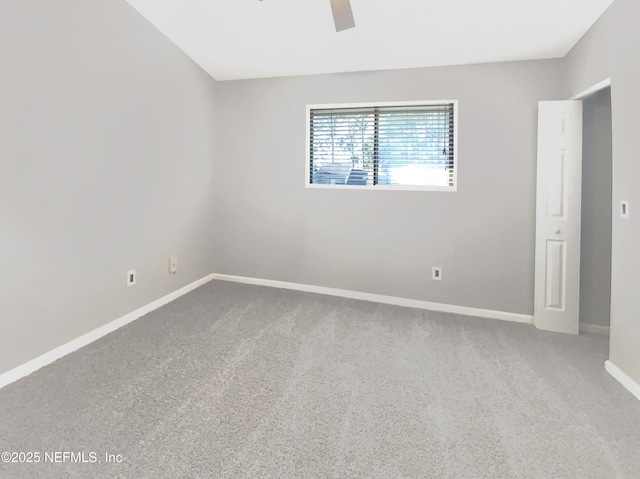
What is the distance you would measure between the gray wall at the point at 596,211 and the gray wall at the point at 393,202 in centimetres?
36

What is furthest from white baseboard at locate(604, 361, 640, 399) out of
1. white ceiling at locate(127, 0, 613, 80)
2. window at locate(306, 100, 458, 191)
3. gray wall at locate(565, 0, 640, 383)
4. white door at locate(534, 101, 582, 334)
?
white ceiling at locate(127, 0, 613, 80)

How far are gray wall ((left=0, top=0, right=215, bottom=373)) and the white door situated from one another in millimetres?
3341

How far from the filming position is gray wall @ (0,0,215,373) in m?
2.01

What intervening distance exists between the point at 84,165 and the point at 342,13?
6.62ft

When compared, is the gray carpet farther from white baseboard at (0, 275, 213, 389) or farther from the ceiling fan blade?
the ceiling fan blade

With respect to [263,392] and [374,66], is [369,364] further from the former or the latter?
[374,66]

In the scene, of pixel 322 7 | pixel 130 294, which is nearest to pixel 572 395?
pixel 322 7

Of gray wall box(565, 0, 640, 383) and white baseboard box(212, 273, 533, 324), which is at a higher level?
gray wall box(565, 0, 640, 383)

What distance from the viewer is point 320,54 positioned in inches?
124

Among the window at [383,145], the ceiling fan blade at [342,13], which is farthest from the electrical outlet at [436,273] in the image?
the ceiling fan blade at [342,13]

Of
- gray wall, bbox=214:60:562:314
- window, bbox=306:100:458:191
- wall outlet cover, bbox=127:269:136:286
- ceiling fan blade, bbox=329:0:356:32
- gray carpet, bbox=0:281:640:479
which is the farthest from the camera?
window, bbox=306:100:458:191

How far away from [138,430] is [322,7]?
9.55 ft

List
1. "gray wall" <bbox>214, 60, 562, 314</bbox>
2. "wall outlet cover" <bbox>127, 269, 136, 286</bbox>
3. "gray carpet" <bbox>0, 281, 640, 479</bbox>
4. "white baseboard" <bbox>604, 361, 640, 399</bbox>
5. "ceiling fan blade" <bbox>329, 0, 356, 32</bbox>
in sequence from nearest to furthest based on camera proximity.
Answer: "gray carpet" <bbox>0, 281, 640, 479</bbox> → "ceiling fan blade" <bbox>329, 0, 356, 32</bbox> → "white baseboard" <bbox>604, 361, 640, 399</bbox> → "wall outlet cover" <bbox>127, 269, 136, 286</bbox> → "gray wall" <bbox>214, 60, 562, 314</bbox>

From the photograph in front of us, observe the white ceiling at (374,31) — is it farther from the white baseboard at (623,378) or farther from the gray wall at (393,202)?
the white baseboard at (623,378)
